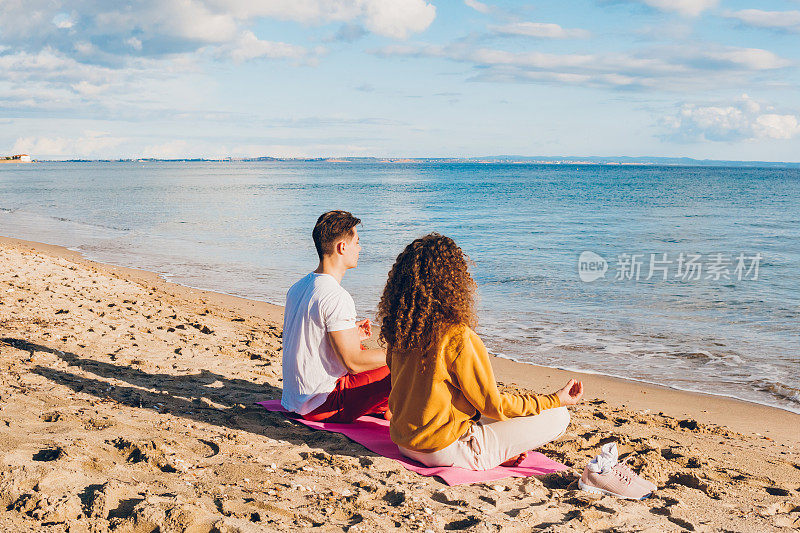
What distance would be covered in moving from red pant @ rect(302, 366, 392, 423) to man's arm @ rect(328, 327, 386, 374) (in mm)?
172

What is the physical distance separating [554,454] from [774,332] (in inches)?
250

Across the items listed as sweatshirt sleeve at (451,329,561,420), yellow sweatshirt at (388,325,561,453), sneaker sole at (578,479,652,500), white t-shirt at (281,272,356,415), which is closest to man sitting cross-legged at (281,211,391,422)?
white t-shirt at (281,272,356,415)

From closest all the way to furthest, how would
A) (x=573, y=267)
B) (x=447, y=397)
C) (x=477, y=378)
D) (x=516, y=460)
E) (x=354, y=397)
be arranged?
(x=477, y=378)
(x=447, y=397)
(x=516, y=460)
(x=354, y=397)
(x=573, y=267)

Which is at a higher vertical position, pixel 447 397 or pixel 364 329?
pixel 364 329

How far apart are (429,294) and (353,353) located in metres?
0.96

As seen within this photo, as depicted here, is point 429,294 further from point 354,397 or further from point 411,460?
point 354,397

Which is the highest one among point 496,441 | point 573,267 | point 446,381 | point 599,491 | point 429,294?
point 429,294

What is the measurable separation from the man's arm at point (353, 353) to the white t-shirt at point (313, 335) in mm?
48

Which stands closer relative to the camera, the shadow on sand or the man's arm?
the man's arm

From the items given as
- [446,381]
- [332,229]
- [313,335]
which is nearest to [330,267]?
[332,229]

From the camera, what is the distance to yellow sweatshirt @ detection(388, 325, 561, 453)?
344 cm

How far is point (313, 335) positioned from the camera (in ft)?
13.8

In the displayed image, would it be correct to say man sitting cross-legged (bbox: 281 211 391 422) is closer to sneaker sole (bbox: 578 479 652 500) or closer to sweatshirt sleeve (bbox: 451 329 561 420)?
sweatshirt sleeve (bbox: 451 329 561 420)

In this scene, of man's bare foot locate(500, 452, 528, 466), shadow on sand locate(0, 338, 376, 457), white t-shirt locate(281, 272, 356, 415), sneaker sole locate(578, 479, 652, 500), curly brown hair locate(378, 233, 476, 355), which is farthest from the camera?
shadow on sand locate(0, 338, 376, 457)
